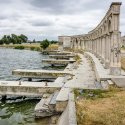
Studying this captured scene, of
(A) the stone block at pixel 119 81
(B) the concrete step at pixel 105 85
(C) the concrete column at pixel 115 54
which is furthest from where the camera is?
(C) the concrete column at pixel 115 54

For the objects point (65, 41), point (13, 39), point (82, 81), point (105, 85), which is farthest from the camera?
point (13, 39)

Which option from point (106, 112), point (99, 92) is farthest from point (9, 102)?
point (106, 112)

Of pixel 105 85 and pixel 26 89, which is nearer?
pixel 105 85

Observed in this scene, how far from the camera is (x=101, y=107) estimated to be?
13.9m

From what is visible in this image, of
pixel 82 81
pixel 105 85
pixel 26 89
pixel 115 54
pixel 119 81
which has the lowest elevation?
pixel 26 89

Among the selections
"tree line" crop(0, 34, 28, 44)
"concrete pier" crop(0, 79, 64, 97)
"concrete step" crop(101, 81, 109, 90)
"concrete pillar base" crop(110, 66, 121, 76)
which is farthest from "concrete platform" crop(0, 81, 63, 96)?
"tree line" crop(0, 34, 28, 44)

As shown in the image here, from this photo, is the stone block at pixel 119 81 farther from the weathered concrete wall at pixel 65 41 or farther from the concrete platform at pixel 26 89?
the weathered concrete wall at pixel 65 41

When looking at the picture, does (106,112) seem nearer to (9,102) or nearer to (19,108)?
(19,108)

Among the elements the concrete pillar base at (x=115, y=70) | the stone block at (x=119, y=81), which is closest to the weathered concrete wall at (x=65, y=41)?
the concrete pillar base at (x=115, y=70)

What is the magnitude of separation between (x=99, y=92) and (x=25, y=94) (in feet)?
20.2

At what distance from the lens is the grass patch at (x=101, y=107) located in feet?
39.0

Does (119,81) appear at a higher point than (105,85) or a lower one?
higher

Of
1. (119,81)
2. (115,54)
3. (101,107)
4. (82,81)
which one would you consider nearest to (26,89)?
(82,81)

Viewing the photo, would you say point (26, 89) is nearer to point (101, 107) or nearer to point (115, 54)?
point (115, 54)
